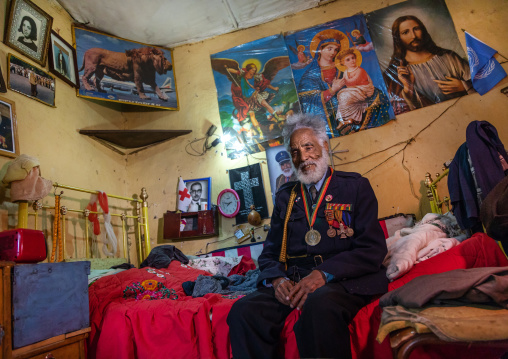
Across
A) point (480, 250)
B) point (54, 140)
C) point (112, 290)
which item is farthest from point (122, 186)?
point (480, 250)

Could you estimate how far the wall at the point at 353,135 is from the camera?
403cm

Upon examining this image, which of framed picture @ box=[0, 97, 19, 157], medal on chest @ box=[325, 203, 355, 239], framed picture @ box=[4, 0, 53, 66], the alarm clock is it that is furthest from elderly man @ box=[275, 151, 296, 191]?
framed picture @ box=[4, 0, 53, 66]

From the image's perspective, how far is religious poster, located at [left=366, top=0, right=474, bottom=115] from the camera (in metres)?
4.16

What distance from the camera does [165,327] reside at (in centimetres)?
215

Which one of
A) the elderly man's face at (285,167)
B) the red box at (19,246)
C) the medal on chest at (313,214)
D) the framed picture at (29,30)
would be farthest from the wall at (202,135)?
the medal on chest at (313,214)

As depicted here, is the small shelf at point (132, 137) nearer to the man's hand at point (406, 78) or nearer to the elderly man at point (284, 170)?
the elderly man at point (284, 170)

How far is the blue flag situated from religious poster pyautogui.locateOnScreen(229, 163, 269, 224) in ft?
9.05

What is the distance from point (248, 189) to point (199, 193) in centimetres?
67

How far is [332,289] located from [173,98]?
4.06 metres

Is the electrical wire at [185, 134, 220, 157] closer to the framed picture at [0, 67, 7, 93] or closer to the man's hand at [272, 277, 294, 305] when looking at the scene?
the framed picture at [0, 67, 7, 93]

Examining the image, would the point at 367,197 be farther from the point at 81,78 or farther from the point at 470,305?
the point at 81,78

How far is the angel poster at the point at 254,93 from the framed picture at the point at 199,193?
A: 0.51m

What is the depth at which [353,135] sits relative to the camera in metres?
4.35

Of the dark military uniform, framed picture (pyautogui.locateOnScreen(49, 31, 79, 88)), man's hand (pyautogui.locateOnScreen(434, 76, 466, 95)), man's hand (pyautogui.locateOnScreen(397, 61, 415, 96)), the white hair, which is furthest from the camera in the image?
man's hand (pyautogui.locateOnScreen(397, 61, 415, 96))
